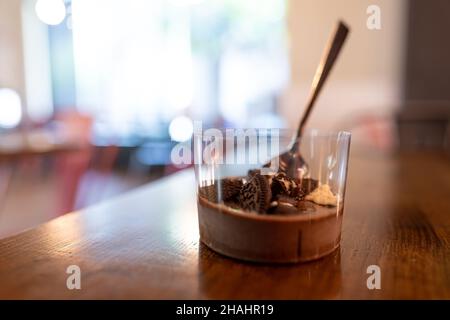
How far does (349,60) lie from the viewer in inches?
99.9

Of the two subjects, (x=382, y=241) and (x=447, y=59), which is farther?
(x=447, y=59)

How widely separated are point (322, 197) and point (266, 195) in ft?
0.22

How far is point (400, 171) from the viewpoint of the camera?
109 centimetres

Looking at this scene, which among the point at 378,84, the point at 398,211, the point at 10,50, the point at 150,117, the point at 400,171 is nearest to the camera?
the point at 398,211

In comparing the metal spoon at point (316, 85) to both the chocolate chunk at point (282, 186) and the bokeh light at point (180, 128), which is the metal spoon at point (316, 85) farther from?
the bokeh light at point (180, 128)

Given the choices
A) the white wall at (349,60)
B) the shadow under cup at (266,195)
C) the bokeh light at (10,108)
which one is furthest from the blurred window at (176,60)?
the shadow under cup at (266,195)

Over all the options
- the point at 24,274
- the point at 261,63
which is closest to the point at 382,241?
the point at 24,274

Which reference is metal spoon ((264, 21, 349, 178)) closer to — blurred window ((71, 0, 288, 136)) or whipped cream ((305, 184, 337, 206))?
whipped cream ((305, 184, 337, 206))

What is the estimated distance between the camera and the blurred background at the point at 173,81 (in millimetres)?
2303

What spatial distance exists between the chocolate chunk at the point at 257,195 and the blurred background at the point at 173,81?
145 centimetres

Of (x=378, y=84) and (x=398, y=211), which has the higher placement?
(x=378, y=84)

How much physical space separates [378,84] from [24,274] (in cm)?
248

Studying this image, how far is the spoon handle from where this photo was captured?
0.51 meters

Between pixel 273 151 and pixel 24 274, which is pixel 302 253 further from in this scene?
pixel 24 274
